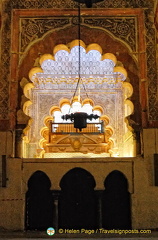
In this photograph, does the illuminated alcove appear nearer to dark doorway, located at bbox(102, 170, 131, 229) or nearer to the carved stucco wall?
the carved stucco wall

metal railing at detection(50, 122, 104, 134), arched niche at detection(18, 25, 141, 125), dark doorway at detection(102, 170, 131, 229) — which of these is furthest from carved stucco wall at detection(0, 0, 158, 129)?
metal railing at detection(50, 122, 104, 134)

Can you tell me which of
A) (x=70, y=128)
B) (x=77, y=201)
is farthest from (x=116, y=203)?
(x=70, y=128)

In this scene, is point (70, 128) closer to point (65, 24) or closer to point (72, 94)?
point (72, 94)

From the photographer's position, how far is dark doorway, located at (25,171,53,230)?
5.72 meters

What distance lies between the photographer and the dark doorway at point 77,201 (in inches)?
226

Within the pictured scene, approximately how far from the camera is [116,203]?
5.79 meters

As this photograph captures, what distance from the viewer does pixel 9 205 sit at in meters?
5.59

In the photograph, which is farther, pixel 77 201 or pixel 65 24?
pixel 65 24

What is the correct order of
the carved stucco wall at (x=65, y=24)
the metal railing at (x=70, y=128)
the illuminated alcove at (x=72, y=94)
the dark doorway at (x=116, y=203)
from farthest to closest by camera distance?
the metal railing at (x=70, y=128) < the illuminated alcove at (x=72, y=94) < the carved stucco wall at (x=65, y=24) < the dark doorway at (x=116, y=203)

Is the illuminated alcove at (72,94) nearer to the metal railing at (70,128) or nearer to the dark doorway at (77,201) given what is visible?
the metal railing at (70,128)

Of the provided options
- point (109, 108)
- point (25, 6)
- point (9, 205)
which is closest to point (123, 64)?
point (25, 6)

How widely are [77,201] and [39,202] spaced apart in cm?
65

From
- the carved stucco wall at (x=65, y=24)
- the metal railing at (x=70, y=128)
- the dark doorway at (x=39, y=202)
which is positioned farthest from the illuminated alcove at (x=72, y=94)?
the dark doorway at (x=39, y=202)

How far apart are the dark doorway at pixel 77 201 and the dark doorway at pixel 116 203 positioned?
0.73 ft
